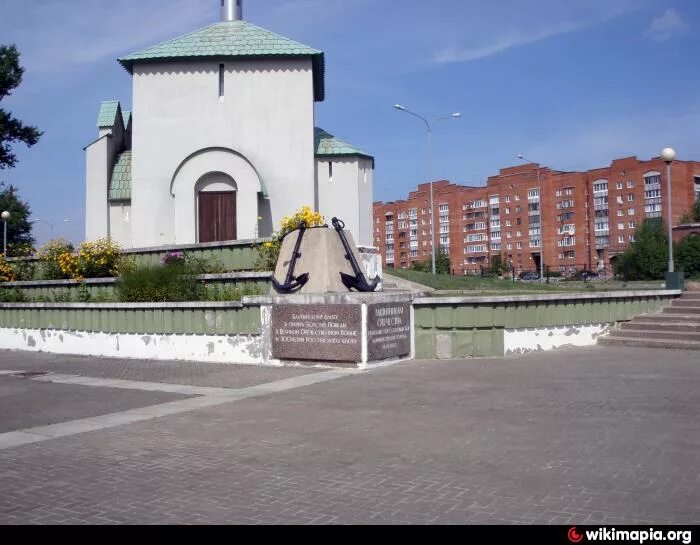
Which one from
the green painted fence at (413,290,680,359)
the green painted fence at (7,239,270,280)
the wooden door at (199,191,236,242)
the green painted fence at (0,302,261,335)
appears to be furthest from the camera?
A: the wooden door at (199,191,236,242)

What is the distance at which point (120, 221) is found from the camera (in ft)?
91.5

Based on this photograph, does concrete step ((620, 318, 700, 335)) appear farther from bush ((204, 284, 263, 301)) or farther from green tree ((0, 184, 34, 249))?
green tree ((0, 184, 34, 249))

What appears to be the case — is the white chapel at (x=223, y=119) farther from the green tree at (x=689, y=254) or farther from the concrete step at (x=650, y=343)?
Result: the green tree at (x=689, y=254)

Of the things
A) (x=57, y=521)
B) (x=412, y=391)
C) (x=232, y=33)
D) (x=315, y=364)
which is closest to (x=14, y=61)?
(x=232, y=33)

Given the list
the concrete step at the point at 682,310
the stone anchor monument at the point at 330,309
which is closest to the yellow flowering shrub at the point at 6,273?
the stone anchor monument at the point at 330,309

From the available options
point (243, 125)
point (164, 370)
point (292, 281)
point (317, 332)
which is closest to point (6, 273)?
point (243, 125)

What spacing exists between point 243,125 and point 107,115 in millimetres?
7009

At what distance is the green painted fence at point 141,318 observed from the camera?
1568cm

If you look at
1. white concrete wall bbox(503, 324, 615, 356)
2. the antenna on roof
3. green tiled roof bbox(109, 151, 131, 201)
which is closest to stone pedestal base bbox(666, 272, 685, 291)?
white concrete wall bbox(503, 324, 615, 356)

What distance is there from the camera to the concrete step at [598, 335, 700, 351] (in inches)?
590

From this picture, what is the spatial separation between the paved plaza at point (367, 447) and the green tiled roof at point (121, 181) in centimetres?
1542

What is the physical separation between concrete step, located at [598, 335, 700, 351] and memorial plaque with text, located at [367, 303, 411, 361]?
15.7 ft
